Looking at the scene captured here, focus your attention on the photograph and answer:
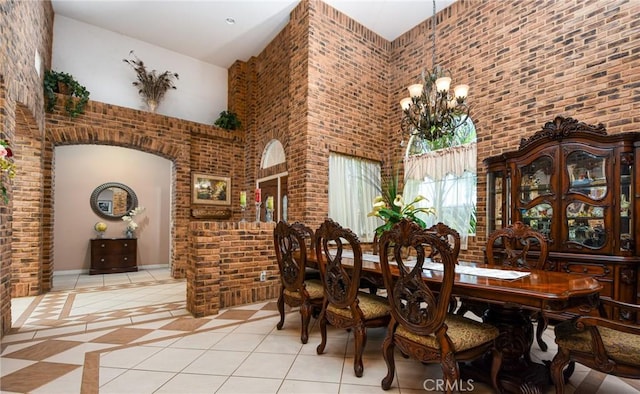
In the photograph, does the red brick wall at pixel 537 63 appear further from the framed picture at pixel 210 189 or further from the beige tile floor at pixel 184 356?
the framed picture at pixel 210 189

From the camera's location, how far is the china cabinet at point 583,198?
9.05 feet

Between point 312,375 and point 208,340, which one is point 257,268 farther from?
point 312,375

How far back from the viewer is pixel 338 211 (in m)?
4.92

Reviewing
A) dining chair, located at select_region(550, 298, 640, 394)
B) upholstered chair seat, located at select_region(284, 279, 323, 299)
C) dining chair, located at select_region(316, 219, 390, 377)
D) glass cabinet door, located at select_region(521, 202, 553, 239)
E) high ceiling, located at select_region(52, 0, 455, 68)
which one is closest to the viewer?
dining chair, located at select_region(550, 298, 640, 394)

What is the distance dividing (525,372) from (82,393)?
2.87 m

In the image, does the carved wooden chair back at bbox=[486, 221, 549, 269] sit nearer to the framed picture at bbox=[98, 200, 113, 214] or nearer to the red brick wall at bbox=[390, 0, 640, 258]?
the red brick wall at bbox=[390, 0, 640, 258]

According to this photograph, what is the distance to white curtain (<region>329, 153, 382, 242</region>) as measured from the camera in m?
4.90

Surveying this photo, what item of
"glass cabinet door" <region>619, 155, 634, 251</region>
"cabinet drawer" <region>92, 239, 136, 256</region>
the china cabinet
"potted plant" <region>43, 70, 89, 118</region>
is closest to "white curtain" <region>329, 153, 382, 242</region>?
the china cabinet

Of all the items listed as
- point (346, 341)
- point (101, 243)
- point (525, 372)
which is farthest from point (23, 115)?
point (525, 372)

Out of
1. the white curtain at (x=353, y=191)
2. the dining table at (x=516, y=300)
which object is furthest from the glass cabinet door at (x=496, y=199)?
the white curtain at (x=353, y=191)

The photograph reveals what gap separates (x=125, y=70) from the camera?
568 cm

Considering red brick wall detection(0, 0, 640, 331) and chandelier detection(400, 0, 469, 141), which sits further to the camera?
red brick wall detection(0, 0, 640, 331)

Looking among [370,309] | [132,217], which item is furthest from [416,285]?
[132,217]

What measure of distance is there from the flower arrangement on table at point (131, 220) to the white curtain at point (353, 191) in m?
4.69
